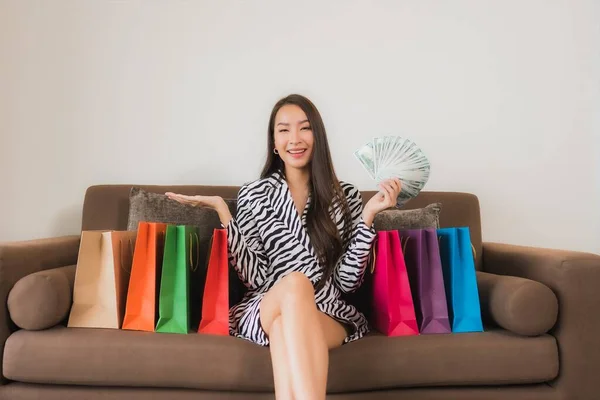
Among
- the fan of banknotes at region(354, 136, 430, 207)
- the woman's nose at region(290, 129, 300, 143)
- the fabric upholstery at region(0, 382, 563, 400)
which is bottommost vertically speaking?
the fabric upholstery at region(0, 382, 563, 400)

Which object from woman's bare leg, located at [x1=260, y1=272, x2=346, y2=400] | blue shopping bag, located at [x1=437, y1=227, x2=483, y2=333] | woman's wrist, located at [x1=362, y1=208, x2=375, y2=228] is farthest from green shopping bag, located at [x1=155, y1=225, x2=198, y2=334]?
blue shopping bag, located at [x1=437, y1=227, x2=483, y2=333]

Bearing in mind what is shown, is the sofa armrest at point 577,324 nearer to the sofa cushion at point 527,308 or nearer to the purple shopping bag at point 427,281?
the sofa cushion at point 527,308

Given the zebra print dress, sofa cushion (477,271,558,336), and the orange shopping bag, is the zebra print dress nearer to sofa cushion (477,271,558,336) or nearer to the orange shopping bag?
the orange shopping bag

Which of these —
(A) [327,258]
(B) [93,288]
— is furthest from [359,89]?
(B) [93,288]

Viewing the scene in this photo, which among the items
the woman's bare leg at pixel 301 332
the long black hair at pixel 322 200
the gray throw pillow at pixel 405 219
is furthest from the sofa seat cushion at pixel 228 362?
the gray throw pillow at pixel 405 219

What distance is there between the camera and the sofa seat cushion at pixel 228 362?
1520 millimetres

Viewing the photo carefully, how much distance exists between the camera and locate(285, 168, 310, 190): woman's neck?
1.93m

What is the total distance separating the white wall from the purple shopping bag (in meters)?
0.83

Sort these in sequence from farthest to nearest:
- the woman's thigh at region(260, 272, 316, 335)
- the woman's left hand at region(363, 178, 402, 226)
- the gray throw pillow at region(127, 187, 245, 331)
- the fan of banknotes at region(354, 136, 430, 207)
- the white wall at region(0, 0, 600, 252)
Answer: the white wall at region(0, 0, 600, 252)
the gray throw pillow at region(127, 187, 245, 331)
the fan of banknotes at region(354, 136, 430, 207)
the woman's left hand at region(363, 178, 402, 226)
the woman's thigh at region(260, 272, 316, 335)

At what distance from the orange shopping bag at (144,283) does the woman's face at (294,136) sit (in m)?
0.51

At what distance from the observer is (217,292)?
1694 millimetres

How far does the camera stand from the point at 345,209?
1.87 metres

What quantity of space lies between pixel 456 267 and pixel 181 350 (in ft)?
2.98

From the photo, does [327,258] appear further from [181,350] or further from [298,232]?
[181,350]
